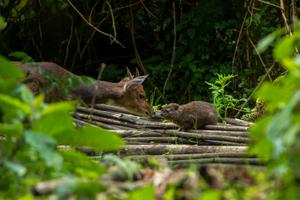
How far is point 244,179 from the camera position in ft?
9.16

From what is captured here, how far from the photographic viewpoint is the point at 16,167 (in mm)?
2828

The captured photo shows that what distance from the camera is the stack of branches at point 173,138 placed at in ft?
15.7

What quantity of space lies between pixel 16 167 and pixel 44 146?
108 millimetres

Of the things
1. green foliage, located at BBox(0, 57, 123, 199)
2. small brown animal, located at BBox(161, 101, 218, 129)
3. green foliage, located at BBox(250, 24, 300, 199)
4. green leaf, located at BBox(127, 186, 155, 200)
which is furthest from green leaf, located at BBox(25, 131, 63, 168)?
small brown animal, located at BBox(161, 101, 218, 129)

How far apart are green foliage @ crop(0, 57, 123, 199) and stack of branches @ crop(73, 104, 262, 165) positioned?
138 centimetres

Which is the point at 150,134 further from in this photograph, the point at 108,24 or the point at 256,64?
the point at 108,24

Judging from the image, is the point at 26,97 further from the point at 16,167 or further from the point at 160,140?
the point at 160,140

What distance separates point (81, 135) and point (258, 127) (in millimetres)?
698

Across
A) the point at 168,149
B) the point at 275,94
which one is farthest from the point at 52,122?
the point at 168,149

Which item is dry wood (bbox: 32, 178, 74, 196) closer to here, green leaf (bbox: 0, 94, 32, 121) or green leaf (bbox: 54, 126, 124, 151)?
green leaf (bbox: 0, 94, 32, 121)

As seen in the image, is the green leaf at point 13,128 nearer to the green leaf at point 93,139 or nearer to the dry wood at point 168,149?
the green leaf at point 93,139

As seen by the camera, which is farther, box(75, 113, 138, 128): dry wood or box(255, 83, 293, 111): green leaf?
box(75, 113, 138, 128): dry wood

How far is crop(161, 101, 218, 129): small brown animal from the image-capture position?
20.5ft

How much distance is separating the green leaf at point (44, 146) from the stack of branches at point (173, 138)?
1606mm
